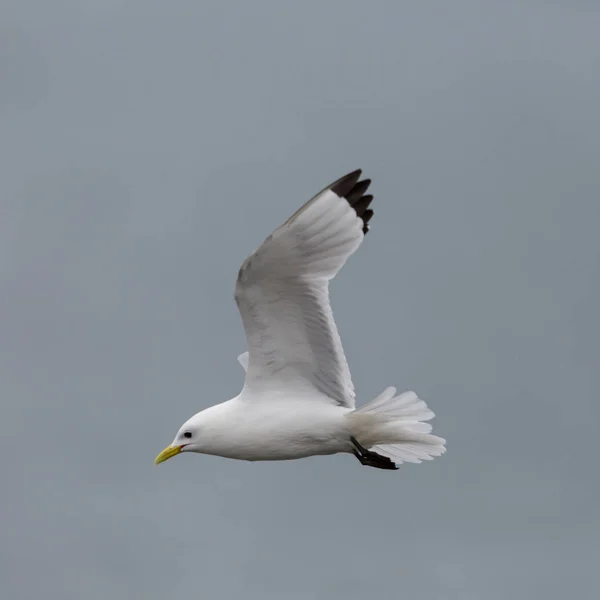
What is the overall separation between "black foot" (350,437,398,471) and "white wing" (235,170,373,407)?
404 millimetres

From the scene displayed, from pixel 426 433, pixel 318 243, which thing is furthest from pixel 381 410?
pixel 318 243

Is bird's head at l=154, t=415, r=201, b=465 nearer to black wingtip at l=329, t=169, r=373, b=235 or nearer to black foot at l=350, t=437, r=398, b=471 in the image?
black foot at l=350, t=437, r=398, b=471

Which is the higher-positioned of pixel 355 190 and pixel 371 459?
pixel 355 190

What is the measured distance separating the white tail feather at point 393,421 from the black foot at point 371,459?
0.18ft

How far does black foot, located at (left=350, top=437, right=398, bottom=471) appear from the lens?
14508 millimetres

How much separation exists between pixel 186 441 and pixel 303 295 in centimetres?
184

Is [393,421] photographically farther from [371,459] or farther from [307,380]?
[307,380]

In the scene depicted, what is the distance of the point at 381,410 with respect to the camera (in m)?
14.3

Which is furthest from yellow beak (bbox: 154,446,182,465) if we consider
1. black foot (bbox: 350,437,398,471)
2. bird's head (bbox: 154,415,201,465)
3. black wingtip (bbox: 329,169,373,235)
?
black wingtip (bbox: 329,169,373,235)

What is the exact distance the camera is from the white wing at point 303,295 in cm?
1377

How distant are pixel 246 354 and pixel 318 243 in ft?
7.37

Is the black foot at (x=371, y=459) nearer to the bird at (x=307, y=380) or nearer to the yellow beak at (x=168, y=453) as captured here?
the bird at (x=307, y=380)

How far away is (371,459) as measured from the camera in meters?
14.6

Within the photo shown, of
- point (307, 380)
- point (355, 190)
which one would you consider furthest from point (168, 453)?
point (355, 190)
